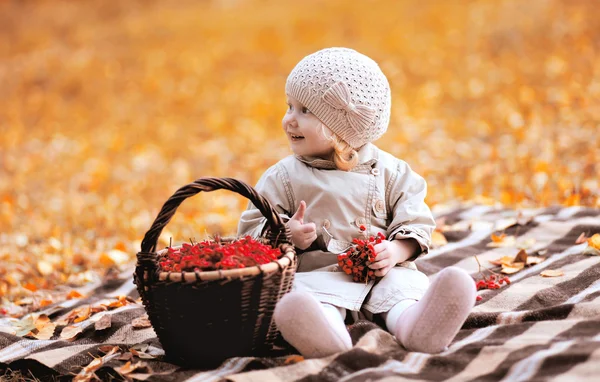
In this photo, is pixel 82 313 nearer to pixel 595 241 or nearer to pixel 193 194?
pixel 193 194

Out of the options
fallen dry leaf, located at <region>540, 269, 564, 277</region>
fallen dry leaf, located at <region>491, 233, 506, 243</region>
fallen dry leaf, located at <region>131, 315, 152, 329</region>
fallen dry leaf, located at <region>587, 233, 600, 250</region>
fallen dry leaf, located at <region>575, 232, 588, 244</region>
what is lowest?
fallen dry leaf, located at <region>131, 315, 152, 329</region>

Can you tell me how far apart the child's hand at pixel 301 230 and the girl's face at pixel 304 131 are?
0.98 feet

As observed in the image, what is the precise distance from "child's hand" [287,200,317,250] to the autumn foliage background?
1678 mm

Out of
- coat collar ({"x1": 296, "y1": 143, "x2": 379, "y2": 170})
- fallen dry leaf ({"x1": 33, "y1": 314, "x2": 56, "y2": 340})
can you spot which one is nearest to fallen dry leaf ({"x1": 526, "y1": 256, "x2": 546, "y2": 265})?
coat collar ({"x1": 296, "y1": 143, "x2": 379, "y2": 170})

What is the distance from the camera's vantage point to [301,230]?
2.54 m

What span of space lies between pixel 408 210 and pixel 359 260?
0.99ft

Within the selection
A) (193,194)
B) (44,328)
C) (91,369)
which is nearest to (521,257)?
(193,194)

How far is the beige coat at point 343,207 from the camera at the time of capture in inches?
104

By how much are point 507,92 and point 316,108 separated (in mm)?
5353

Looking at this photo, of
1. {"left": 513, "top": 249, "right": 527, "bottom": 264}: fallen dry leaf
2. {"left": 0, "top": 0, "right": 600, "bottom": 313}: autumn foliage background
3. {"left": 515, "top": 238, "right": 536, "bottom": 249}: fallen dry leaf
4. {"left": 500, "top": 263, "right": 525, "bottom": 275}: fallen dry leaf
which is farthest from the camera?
{"left": 0, "top": 0, "right": 600, "bottom": 313}: autumn foliage background

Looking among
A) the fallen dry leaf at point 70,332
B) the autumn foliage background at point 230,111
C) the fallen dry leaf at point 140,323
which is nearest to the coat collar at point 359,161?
the fallen dry leaf at point 140,323

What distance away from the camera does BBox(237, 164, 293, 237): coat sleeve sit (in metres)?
2.72

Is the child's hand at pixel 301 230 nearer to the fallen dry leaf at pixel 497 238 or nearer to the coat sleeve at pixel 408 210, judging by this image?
the coat sleeve at pixel 408 210

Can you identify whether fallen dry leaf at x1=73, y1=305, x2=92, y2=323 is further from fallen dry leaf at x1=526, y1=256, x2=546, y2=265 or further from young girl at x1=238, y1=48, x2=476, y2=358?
fallen dry leaf at x1=526, y1=256, x2=546, y2=265
